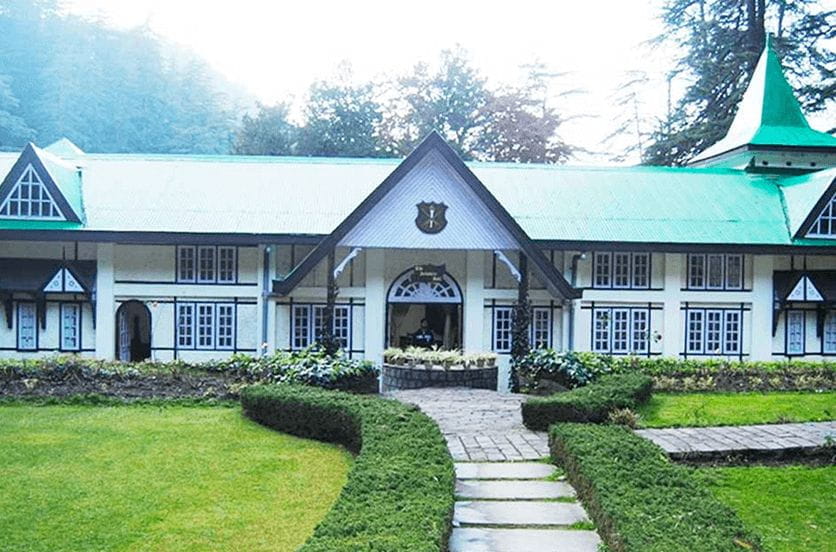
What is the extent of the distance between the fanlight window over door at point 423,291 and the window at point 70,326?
8416mm

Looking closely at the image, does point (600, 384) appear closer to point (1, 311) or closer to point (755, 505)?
point (755, 505)

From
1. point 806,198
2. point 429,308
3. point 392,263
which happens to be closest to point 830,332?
point 806,198

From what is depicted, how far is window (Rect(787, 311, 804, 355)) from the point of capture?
22.2 meters

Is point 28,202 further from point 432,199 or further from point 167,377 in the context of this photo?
point 432,199

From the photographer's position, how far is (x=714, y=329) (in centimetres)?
2217

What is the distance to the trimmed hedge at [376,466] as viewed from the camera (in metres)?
6.16

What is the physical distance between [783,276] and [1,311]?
21631 mm

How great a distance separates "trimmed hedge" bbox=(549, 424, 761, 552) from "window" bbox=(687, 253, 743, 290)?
→ 1329 cm

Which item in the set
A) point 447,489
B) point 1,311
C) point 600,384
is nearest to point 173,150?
point 1,311

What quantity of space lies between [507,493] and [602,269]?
14047mm

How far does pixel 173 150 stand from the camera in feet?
185

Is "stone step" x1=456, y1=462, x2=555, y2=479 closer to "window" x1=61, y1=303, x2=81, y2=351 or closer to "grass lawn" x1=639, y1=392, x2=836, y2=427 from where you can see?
"grass lawn" x1=639, y1=392, x2=836, y2=427

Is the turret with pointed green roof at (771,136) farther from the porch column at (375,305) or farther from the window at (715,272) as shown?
the porch column at (375,305)

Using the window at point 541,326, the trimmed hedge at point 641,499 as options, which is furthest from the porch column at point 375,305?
the trimmed hedge at point 641,499
